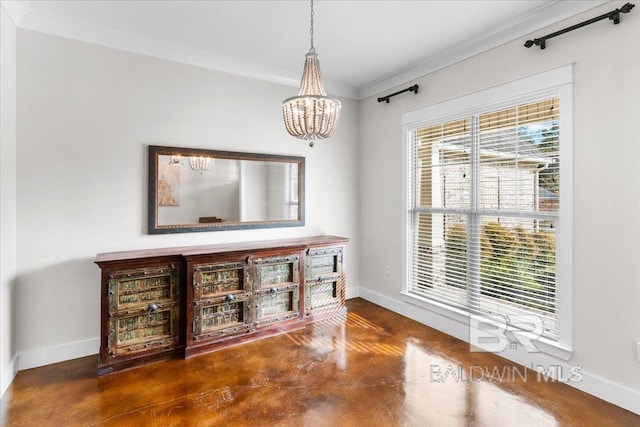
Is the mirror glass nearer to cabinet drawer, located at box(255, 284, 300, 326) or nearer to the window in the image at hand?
cabinet drawer, located at box(255, 284, 300, 326)

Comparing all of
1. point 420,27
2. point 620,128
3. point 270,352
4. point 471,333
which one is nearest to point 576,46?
point 620,128

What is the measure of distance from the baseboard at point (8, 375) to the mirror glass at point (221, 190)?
140 cm

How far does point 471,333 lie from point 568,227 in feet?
4.33

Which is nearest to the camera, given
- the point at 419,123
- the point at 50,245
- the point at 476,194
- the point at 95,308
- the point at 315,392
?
the point at 315,392

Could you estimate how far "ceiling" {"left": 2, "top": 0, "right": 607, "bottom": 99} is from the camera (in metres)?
2.56

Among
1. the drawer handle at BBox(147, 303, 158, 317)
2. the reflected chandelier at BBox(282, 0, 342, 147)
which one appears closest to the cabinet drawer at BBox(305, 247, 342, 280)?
the drawer handle at BBox(147, 303, 158, 317)

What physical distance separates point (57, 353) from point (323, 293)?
248 centimetres

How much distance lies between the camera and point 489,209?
3.08m

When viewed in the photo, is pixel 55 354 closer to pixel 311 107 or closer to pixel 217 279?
pixel 217 279

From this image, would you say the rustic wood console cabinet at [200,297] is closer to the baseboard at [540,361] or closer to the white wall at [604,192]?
the baseboard at [540,361]

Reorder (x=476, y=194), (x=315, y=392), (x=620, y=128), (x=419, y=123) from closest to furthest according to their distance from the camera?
(x=620, y=128)
(x=315, y=392)
(x=476, y=194)
(x=419, y=123)

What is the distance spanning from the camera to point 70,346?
287cm

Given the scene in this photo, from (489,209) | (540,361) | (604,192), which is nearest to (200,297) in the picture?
(489,209)

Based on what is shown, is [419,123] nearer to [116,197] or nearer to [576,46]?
[576,46]
